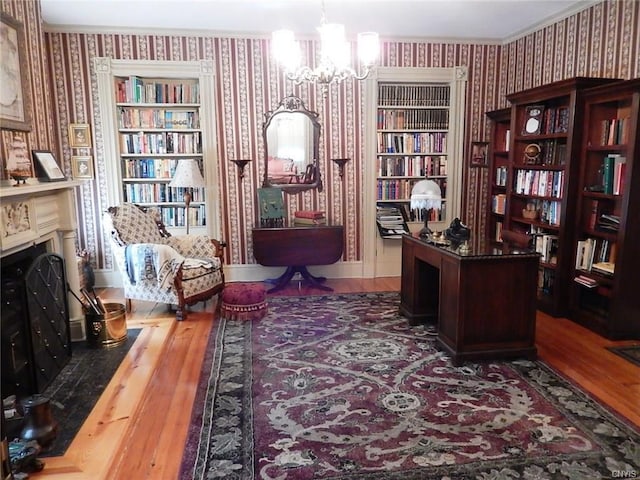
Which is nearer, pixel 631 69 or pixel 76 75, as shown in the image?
pixel 631 69

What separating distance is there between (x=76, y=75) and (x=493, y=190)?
427cm

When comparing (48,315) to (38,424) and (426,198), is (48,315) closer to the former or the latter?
(38,424)

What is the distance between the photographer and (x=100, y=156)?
4.71 metres

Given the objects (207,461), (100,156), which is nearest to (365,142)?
(100,156)

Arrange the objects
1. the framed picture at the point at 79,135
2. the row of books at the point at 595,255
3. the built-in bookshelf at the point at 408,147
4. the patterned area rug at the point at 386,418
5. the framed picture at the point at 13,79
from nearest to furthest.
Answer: the patterned area rug at the point at 386,418 → the framed picture at the point at 13,79 → the row of books at the point at 595,255 → the framed picture at the point at 79,135 → the built-in bookshelf at the point at 408,147

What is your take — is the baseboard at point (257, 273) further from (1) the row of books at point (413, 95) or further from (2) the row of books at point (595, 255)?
(2) the row of books at point (595, 255)

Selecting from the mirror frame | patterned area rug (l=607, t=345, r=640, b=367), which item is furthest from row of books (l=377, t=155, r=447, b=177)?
patterned area rug (l=607, t=345, r=640, b=367)

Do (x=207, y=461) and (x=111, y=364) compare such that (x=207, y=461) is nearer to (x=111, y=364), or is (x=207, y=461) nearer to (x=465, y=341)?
(x=111, y=364)

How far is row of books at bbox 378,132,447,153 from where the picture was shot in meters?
5.16

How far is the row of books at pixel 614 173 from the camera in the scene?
333cm

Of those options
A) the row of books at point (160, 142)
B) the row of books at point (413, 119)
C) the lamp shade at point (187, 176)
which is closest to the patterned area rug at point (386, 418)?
the lamp shade at point (187, 176)

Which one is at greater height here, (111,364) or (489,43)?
(489,43)

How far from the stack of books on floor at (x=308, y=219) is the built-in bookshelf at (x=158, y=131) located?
0.85 m

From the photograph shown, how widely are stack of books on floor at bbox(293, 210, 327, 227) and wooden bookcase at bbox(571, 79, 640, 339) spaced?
7.42ft
